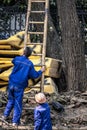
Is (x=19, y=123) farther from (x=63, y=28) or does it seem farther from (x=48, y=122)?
Result: (x=63, y=28)

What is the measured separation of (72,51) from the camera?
1140cm

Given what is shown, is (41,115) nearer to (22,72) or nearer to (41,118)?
(41,118)

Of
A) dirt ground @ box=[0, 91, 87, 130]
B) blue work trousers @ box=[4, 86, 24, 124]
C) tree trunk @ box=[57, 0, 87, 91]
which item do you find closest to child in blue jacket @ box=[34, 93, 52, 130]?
blue work trousers @ box=[4, 86, 24, 124]

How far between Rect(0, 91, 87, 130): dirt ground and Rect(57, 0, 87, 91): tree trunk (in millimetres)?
469

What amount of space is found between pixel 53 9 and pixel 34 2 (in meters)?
2.77

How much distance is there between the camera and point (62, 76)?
39.2ft

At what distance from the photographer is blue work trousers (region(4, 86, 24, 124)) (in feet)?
29.7

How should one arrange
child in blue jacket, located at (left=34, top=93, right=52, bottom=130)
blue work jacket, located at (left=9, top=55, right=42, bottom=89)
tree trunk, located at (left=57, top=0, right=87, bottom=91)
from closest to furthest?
child in blue jacket, located at (left=34, top=93, right=52, bottom=130) < blue work jacket, located at (left=9, top=55, right=42, bottom=89) < tree trunk, located at (left=57, top=0, right=87, bottom=91)

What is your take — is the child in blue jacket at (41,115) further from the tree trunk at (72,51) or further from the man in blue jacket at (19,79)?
the tree trunk at (72,51)

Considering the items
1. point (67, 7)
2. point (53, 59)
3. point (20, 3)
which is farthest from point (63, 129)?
point (20, 3)

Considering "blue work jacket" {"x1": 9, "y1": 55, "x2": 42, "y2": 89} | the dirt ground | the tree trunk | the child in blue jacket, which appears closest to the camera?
the child in blue jacket

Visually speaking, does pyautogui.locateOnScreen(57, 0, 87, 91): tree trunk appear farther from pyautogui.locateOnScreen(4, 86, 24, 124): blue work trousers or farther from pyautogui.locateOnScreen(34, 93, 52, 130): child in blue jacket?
pyautogui.locateOnScreen(34, 93, 52, 130): child in blue jacket

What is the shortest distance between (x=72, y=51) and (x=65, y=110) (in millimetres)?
1877

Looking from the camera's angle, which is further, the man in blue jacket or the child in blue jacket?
the man in blue jacket
